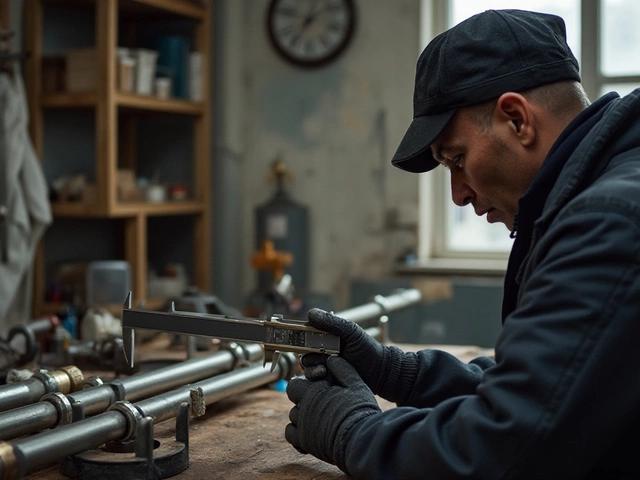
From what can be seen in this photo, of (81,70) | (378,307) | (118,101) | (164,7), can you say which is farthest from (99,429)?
(164,7)

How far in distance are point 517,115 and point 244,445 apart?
2.33 ft

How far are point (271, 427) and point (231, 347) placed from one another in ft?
0.99

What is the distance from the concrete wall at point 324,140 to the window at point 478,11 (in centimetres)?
18

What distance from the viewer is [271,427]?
150cm

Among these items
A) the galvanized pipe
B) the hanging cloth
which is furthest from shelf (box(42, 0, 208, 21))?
the galvanized pipe

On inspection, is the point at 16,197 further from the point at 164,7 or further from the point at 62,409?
the point at 62,409

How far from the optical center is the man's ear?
1.16 meters

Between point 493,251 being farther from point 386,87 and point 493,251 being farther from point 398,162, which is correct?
point 398,162

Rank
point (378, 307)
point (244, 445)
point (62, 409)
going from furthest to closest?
point (378, 307) → point (244, 445) → point (62, 409)

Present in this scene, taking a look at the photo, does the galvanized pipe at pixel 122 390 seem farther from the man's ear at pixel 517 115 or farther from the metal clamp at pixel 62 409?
the man's ear at pixel 517 115

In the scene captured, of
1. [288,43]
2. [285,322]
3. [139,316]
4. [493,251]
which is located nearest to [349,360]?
[285,322]

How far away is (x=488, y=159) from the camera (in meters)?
1.22

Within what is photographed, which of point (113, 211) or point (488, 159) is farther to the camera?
point (113, 211)

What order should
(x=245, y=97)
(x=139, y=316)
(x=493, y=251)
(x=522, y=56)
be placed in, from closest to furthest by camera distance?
(x=522, y=56) < (x=139, y=316) < (x=493, y=251) < (x=245, y=97)
